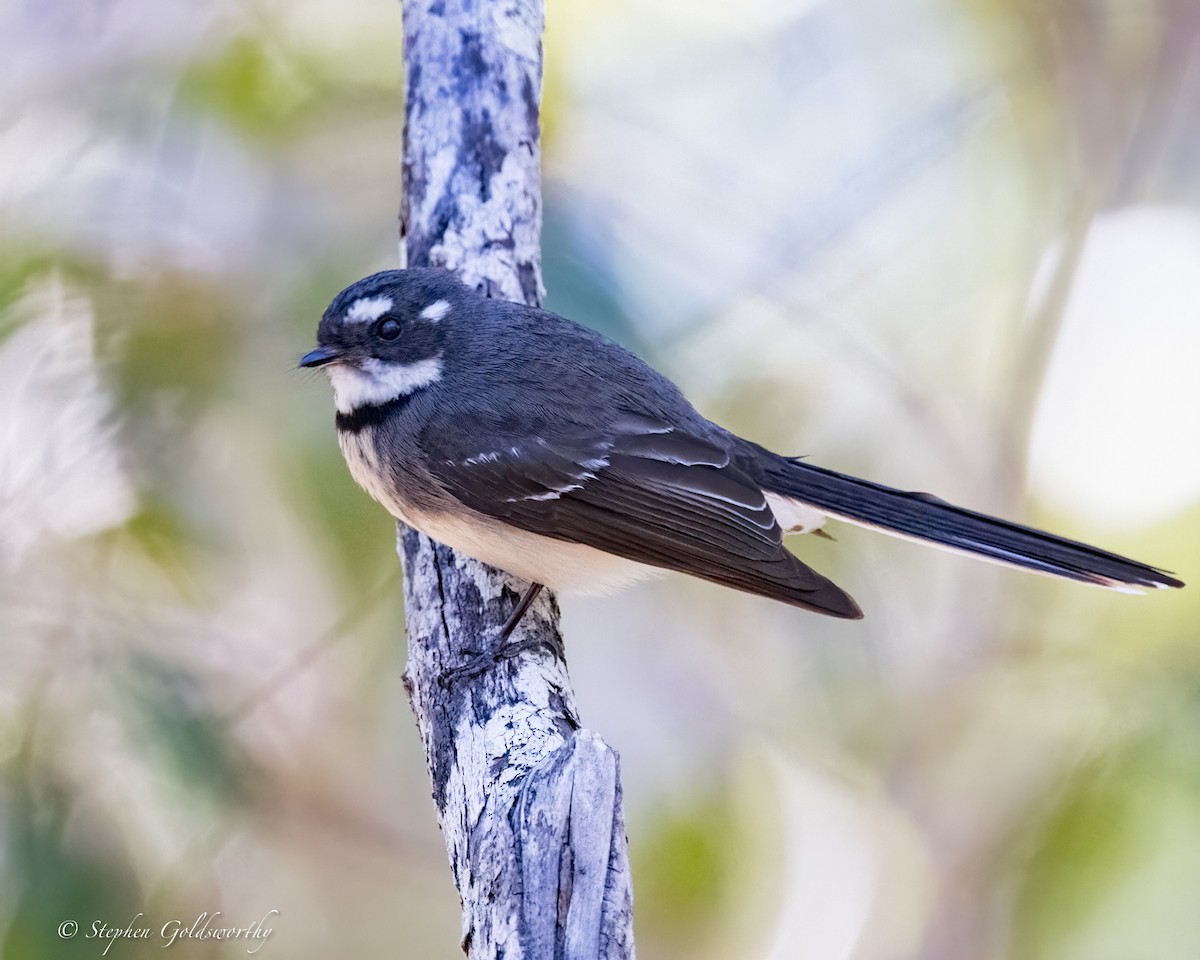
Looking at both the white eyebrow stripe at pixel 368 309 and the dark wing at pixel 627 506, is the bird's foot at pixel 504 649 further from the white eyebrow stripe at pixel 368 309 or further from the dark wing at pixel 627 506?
the white eyebrow stripe at pixel 368 309

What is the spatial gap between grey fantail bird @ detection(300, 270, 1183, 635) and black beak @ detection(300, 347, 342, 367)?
0.03ft

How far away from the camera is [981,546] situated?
2541 millimetres

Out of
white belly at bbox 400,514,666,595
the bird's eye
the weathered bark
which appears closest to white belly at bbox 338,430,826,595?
white belly at bbox 400,514,666,595

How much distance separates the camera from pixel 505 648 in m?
2.42

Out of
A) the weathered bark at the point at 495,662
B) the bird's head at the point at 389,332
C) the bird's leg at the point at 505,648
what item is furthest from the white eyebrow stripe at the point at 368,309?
the bird's leg at the point at 505,648

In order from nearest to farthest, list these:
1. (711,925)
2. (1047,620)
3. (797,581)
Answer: (797,581)
(711,925)
(1047,620)

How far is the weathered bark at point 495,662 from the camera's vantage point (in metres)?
1.71

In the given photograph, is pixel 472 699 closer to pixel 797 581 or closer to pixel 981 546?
pixel 797 581

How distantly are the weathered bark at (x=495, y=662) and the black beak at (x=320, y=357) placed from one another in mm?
469

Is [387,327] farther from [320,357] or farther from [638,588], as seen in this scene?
[638,588]

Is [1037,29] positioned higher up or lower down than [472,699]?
higher up

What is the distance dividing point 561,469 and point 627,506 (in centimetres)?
17

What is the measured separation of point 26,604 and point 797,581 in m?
2.44

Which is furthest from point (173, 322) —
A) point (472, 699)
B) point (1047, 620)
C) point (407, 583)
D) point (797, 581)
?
point (1047, 620)
